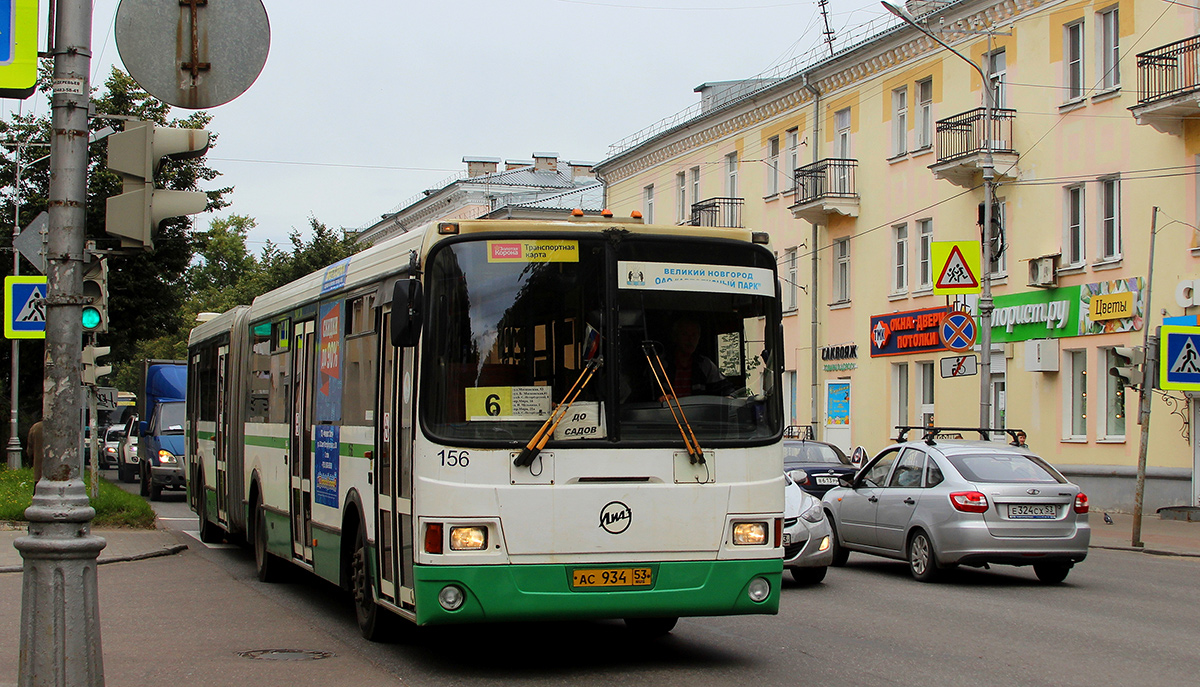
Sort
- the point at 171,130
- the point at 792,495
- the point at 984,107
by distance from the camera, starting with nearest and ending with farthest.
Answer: the point at 171,130, the point at 792,495, the point at 984,107

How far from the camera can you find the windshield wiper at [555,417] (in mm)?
8312

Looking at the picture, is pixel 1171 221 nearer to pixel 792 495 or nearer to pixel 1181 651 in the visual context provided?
pixel 792 495

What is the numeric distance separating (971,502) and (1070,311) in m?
16.5

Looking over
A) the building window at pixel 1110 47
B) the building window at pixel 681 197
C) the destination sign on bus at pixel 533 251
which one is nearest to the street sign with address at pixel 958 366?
the building window at pixel 1110 47

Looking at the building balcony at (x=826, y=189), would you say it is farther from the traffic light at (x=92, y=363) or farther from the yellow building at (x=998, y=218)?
the traffic light at (x=92, y=363)

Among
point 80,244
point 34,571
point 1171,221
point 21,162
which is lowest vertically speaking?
point 34,571

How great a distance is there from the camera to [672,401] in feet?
28.3

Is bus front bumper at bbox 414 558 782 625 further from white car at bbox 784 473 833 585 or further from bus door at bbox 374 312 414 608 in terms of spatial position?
white car at bbox 784 473 833 585

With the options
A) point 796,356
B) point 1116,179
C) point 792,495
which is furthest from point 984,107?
point 792,495

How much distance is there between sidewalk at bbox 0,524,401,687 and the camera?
28.8 ft

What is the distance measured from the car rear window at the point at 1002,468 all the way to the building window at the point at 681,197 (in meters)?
34.9

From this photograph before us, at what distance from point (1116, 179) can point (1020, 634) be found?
66.2ft

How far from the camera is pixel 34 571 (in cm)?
652

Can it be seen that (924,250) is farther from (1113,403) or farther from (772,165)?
(772,165)
